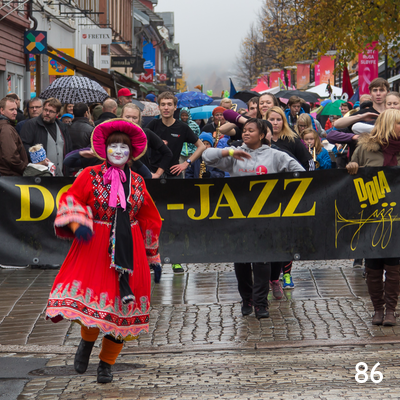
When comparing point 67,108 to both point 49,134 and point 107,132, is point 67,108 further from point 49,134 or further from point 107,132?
point 107,132

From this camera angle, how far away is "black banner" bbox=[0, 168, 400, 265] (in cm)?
675

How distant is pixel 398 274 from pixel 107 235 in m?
2.93

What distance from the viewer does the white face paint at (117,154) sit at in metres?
4.90

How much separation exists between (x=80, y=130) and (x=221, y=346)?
5.25 metres

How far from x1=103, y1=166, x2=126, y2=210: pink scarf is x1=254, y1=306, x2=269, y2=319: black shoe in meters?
2.40

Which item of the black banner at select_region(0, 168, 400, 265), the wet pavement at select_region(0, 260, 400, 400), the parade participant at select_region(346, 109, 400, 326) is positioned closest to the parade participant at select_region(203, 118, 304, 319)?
the black banner at select_region(0, 168, 400, 265)

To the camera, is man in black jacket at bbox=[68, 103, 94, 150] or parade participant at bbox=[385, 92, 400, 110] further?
man in black jacket at bbox=[68, 103, 94, 150]

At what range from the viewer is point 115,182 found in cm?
485

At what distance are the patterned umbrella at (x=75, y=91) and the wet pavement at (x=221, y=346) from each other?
5669mm

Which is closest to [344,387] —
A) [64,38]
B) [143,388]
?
[143,388]

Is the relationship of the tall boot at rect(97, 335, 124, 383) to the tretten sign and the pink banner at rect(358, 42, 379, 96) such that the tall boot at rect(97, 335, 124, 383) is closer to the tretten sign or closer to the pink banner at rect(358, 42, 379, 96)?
the pink banner at rect(358, 42, 379, 96)

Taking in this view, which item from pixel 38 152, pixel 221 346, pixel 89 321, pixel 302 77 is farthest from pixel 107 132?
pixel 302 77

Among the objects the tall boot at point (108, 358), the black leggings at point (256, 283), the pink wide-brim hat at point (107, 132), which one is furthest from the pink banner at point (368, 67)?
the tall boot at point (108, 358)

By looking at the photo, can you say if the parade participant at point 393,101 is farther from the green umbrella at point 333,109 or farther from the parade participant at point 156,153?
the green umbrella at point 333,109
